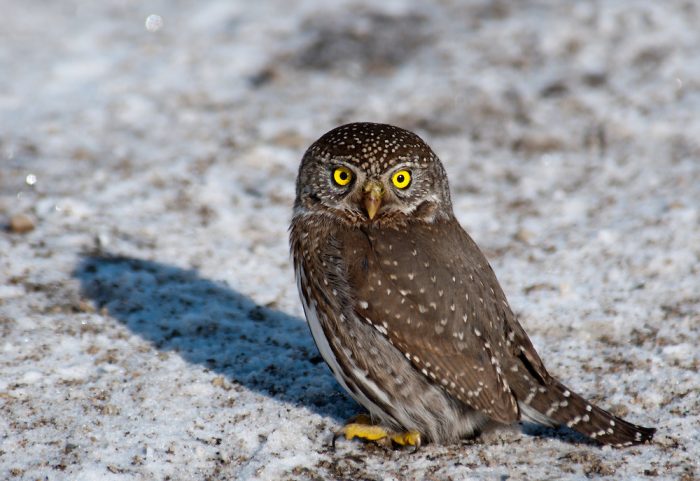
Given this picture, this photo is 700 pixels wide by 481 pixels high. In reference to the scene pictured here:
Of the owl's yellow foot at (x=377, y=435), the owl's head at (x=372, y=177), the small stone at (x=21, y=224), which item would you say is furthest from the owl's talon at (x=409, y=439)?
the small stone at (x=21, y=224)

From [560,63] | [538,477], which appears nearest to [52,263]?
[538,477]

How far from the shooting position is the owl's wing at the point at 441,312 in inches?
153

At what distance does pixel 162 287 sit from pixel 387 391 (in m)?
1.92

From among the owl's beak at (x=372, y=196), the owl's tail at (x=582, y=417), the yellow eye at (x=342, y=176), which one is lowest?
the owl's tail at (x=582, y=417)

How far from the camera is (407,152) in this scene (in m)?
4.28

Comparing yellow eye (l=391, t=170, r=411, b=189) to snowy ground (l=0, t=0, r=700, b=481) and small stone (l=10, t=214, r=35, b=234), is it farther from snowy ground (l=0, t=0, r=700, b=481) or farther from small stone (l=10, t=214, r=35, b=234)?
small stone (l=10, t=214, r=35, b=234)

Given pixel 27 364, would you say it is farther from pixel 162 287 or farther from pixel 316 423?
pixel 316 423

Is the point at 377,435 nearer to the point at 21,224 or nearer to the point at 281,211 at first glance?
the point at 281,211

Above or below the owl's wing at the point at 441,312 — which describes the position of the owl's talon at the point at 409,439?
below

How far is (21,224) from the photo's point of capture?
5695 millimetres

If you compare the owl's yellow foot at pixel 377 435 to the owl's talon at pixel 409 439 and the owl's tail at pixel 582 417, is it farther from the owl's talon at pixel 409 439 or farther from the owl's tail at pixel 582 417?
the owl's tail at pixel 582 417

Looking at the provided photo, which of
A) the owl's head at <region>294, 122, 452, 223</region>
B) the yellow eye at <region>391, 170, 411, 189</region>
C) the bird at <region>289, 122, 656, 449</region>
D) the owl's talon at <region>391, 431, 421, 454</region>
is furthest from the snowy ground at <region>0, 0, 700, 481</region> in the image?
the yellow eye at <region>391, 170, 411, 189</region>

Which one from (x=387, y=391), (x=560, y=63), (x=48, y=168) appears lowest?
(x=387, y=391)

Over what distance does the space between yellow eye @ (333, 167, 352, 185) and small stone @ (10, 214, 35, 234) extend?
2.43 meters
